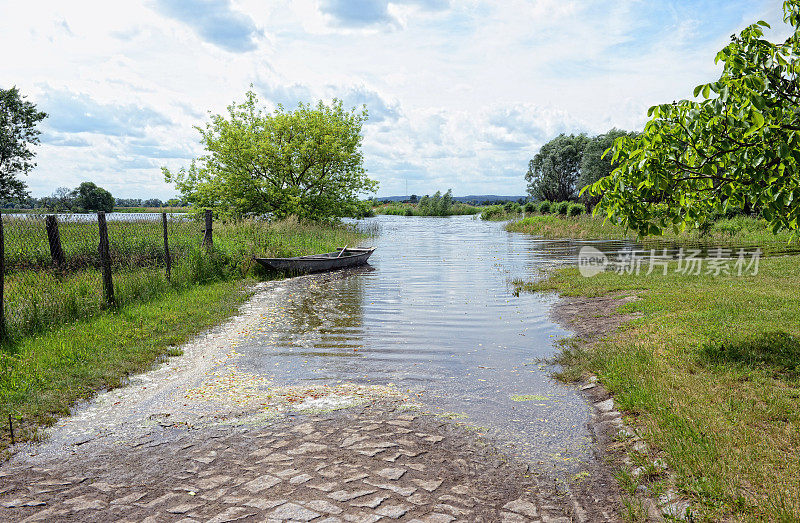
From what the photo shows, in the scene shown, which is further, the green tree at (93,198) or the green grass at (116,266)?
the green tree at (93,198)

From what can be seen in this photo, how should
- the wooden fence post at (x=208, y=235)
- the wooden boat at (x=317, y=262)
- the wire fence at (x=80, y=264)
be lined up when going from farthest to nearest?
the wooden boat at (x=317, y=262)
the wooden fence post at (x=208, y=235)
the wire fence at (x=80, y=264)

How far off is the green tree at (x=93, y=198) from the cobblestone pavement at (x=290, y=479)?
7143cm

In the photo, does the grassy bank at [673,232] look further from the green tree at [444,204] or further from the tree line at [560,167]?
the green tree at [444,204]

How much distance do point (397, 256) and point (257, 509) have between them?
2659 cm

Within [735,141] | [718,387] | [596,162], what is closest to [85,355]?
[718,387]

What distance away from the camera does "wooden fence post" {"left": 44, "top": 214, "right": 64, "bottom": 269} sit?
41.2 feet

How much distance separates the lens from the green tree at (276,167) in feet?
116

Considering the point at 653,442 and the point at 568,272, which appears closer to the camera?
the point at 653,442

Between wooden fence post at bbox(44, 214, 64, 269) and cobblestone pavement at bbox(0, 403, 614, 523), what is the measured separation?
8.51 meters

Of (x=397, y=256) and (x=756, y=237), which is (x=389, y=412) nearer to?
(x=397, y=256)

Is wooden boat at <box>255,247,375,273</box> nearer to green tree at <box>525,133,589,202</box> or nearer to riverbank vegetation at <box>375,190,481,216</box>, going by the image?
green tree at <box>525,133,589,202</box>

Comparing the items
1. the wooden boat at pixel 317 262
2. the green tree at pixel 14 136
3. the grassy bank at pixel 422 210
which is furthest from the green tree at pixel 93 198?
the grassy bank at pixel 422 210

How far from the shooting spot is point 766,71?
693cm

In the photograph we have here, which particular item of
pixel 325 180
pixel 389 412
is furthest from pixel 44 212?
pixel 325 180
